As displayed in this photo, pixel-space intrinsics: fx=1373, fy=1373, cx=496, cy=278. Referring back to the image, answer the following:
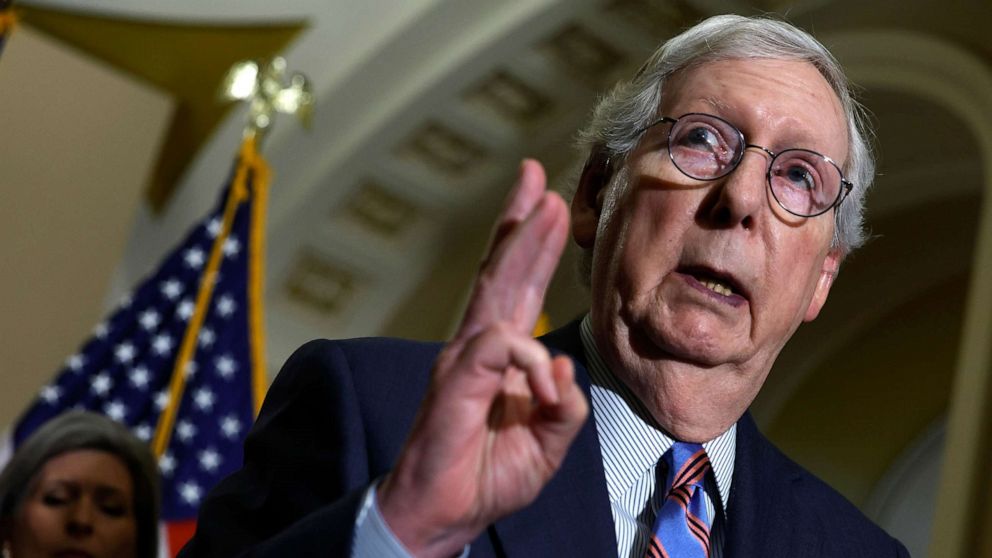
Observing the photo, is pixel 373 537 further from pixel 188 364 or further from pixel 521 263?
pixel 188 364

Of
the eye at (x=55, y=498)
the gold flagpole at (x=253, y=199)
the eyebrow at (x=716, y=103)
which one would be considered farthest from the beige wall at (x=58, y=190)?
the eyebrow at (x=716, y=103)

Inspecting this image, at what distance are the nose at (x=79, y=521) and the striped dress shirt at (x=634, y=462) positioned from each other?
180cm

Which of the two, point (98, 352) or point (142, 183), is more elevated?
point (142, 183)

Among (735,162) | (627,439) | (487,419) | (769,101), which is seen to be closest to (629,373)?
(627,439)

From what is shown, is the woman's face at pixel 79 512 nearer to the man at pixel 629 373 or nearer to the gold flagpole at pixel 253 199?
the man at pixel 629 373

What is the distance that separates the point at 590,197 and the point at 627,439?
46 centimetres

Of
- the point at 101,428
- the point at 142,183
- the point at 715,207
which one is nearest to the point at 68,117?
the point at 142,183

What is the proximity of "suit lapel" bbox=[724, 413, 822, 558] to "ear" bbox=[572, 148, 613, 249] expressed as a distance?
1.16 feet

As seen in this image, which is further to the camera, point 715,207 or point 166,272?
point 166,272

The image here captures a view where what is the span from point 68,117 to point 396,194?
6.55ft

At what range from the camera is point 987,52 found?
5.82 m

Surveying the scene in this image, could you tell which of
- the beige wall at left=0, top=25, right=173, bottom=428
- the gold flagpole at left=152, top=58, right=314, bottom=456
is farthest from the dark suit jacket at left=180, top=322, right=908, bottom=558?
the beige wall at left=0, top=25, right=173, bottom=428

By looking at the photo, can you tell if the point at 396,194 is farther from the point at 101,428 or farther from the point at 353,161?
the point at 101,428

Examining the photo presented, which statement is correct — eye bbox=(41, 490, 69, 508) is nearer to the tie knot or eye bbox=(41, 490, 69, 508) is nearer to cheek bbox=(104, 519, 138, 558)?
cheek bbox=(104, 519, 138, 558)
